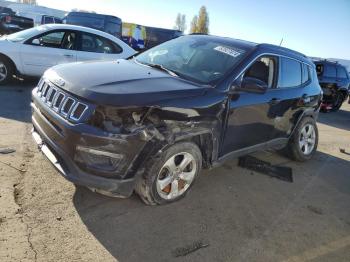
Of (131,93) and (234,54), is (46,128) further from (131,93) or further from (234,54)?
(234,54)

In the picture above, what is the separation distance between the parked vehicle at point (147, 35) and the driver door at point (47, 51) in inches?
564

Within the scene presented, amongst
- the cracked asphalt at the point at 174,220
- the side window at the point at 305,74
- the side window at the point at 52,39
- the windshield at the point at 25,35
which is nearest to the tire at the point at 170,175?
the cracked asphalt at the point at 174,220

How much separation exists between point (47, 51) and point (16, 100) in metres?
1.74

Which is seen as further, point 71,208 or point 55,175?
point 55,175

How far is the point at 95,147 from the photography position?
10.2ft

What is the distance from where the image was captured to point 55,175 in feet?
13.5

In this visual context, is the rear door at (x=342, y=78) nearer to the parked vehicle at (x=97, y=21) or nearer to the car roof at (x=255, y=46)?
the car roof at (x=255, y=46)

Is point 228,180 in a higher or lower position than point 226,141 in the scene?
lower

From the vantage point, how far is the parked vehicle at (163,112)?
3.15m

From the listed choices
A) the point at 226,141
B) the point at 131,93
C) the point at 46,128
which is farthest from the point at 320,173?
the point at 46,128

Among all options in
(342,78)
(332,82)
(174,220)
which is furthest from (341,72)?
(174,220)

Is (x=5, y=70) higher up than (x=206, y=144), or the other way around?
(x=206, y=144)

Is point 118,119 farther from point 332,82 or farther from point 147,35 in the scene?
point 147,35

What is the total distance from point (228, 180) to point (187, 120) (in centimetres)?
160
